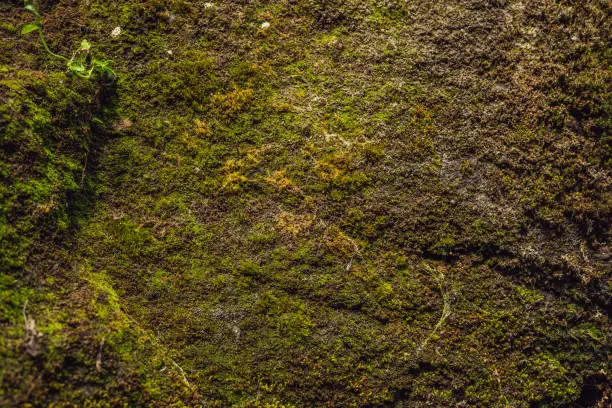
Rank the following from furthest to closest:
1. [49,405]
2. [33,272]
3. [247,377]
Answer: [247,377], [33,272], [49,405]

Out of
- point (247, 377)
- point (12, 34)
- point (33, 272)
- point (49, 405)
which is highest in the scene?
point (12, 34)

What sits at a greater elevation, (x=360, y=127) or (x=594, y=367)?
(x=360, y=127)

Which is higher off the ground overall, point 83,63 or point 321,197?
point 83,63

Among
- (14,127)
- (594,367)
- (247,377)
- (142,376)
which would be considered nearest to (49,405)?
(142,376)

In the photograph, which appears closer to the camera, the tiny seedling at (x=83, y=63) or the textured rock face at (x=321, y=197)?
the textured rock face at (x=321, y=197)

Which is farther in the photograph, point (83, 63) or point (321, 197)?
point (83, 63)

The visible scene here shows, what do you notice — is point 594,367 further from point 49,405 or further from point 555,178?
point 49,405

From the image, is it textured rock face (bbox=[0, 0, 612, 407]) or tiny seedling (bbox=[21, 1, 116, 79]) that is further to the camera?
tiny seedling (bbox=[21, 1, 116, 79])

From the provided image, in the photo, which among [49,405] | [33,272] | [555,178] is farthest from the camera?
[555,178]
